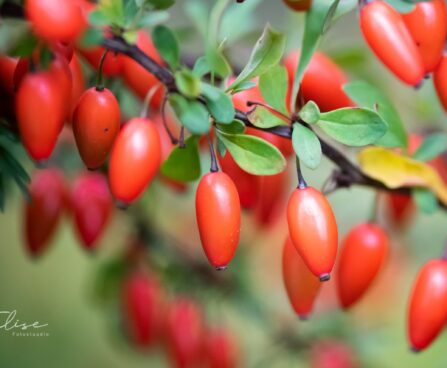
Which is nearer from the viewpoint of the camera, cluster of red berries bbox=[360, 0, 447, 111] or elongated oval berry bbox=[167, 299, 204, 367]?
cluster of red berries bbox=[360, 0, 447, 111]

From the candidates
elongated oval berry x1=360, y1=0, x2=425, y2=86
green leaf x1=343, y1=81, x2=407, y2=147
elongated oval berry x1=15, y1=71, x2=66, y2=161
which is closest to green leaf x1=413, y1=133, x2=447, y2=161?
green leaf x1=343, y1=81, x2=407, y2=147

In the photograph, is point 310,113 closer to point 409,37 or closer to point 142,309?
point 409,37

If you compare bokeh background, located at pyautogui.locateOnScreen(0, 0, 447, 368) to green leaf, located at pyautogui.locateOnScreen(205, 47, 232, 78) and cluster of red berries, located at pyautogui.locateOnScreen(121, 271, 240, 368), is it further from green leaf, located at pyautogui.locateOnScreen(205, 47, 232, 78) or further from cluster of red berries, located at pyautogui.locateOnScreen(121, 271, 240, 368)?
green leaf, located at pyautogui.locateOnScreen(205, 47, 232, 78)

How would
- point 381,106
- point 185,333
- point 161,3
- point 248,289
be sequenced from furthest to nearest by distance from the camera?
point 248,289 < point 185,333 < point 381,106 < point 161,3

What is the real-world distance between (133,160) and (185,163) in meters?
0.07

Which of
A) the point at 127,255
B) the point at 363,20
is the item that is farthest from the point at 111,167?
the point at 127,255

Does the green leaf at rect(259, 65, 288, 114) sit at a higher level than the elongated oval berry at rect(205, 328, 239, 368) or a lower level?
higher

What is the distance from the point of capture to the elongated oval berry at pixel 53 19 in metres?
0.43

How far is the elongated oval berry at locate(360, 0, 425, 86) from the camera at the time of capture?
530 mm

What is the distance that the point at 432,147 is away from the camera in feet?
2.18

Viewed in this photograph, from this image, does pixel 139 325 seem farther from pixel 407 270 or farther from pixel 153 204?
pixel 407 270

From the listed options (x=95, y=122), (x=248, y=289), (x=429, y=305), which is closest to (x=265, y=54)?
(x=95, y=122)

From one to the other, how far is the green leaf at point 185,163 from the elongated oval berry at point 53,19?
0.43ft

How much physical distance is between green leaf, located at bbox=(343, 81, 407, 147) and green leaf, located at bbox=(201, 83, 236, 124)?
Result: 0.17m
